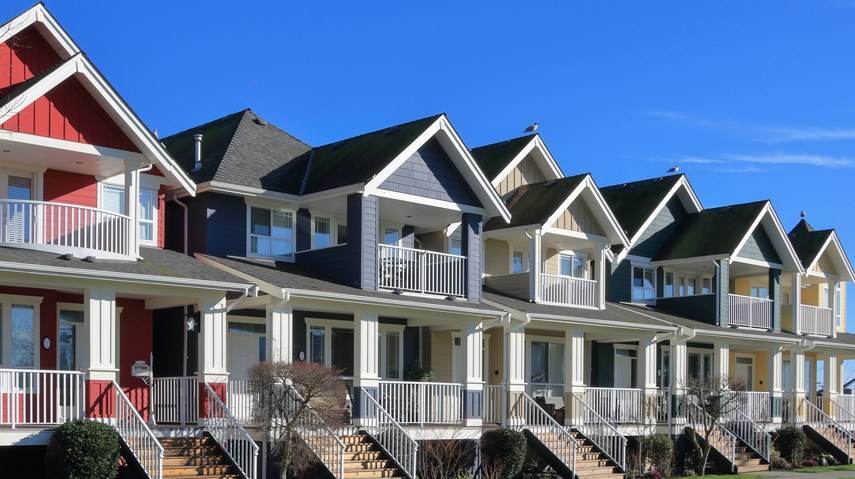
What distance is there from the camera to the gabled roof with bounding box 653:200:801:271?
37969 millimetres

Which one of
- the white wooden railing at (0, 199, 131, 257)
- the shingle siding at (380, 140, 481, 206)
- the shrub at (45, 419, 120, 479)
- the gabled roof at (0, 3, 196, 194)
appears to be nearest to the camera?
the shrub at (45, 419, 120, 479)

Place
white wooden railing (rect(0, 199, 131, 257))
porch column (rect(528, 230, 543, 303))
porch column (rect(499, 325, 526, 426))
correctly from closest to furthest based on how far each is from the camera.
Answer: white wooden railing (rect(0, 199, 131, 257)), porch column (rect(499, 325, 526, 426)), porch column (rect(528, 230, 543, 303))

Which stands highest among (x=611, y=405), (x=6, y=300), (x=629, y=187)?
(x=629, y=187)

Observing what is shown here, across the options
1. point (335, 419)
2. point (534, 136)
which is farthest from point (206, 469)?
point (534, 136)

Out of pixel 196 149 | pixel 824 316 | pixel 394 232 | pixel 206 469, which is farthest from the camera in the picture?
pixel 824 316

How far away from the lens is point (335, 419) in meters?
22.9

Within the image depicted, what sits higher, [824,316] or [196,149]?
[196,149]

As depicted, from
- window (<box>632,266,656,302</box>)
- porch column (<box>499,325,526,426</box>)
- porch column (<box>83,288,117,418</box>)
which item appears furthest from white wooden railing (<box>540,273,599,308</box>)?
porch column (<box>83,288,117,418</box>)

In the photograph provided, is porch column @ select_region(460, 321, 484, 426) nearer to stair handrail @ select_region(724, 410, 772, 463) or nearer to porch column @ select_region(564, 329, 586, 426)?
porch column @ select_region(564, 329, 586, 426)

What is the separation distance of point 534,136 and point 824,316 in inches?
613

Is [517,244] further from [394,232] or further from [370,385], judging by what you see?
[370,385]

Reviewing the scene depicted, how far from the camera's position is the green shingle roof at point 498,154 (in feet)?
112

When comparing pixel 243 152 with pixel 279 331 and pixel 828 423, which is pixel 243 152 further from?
pixel 828 423

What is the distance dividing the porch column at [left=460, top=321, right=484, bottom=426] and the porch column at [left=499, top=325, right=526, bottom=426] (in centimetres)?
89
